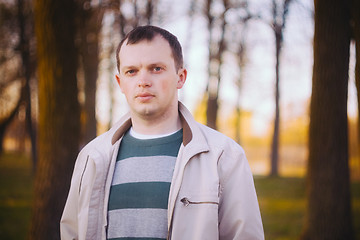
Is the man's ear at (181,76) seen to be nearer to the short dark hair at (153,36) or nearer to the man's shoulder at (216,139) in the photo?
the short dark hair at (153,36)

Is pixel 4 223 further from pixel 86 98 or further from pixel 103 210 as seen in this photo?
pixel 86 98

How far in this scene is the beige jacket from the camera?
1.82m

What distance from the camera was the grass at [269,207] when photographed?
224 inches

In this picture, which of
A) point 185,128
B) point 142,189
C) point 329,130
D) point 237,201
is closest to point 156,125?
point 185,128

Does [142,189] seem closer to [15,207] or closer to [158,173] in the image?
[158,173]

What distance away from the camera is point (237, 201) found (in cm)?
184

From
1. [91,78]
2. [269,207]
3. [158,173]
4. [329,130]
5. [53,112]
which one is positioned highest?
[91,78]

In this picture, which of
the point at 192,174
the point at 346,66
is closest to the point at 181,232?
the point at 192,174

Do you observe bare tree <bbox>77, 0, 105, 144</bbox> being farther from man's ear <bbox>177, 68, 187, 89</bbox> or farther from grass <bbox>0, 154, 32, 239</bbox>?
man's ear <bbox>177, 68, 187, 89</bbox>

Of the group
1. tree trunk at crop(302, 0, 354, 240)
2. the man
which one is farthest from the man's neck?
tree trunk at crop(302, 0, 354, 240)

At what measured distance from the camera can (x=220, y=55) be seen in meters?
14.1

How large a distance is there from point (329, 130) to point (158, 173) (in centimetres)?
333

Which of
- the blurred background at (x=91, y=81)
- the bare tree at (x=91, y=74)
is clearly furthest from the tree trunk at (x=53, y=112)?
the bare tree at (x=91, y=74)

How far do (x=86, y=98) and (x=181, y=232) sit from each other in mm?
10535
